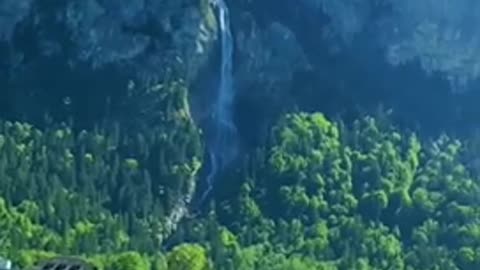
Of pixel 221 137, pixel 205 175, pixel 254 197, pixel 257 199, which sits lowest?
pixel 257 199

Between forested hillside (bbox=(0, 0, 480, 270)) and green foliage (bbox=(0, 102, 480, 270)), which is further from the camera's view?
forested hillside (bbox=(0, 0, 480, 270))

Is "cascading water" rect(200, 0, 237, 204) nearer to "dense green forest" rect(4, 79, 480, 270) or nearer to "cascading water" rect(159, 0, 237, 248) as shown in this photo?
"cascading water" rect(159, 0, 237, 248)

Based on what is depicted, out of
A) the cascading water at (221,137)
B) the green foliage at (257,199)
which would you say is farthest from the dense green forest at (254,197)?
the cascading water at (221,137)

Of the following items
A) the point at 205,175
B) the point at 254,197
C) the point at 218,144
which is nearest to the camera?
→ the point at 254,197

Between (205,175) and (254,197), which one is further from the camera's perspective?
(205,175)

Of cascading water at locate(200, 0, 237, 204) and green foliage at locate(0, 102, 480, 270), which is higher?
cascading water at locate(200, 0, 237, 204)

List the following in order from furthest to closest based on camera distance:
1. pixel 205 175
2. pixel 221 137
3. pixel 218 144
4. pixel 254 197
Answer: pixel 221 137, pixel 218 144, pixel 205 175, pixel 254 197

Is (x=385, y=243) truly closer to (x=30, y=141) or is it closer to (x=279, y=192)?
(x=279, y=192)

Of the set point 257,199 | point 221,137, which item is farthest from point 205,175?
point 221,137

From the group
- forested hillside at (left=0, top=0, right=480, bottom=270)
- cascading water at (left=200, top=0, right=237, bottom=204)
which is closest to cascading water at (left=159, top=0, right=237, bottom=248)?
cascading water at (left=200, top=0, right=237, bottom=204)

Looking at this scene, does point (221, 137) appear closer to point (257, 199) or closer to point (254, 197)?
point (254, 197)

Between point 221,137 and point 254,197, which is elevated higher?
point 221,137
